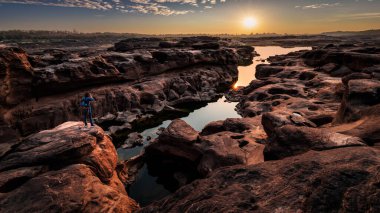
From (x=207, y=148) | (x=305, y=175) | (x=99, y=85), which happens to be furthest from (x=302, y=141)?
(x=99, y=85)

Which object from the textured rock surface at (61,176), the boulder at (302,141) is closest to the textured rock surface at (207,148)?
the boulder at (302,141)

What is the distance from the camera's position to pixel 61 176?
1105cm

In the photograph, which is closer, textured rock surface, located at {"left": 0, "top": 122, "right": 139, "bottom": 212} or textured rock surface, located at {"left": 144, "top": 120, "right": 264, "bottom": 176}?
textured rock surface, located at {"left": 0, "top": 122, "right": 139, "bottom": 212}

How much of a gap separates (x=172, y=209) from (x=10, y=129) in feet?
74.8

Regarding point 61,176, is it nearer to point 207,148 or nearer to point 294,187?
point 207,148

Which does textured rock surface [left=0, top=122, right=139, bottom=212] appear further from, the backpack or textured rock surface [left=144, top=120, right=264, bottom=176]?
textured rock surface [left=144, top=120, right=264, bottom=176]

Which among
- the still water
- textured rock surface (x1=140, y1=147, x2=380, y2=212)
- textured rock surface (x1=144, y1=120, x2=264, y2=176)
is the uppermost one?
textured rock surface (x1=140, y1=147, x2=380, y2=212)

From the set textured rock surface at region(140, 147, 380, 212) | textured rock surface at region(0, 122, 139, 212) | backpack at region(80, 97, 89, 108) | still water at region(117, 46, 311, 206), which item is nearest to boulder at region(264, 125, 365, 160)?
textured rock surface at region(140, 147, 380, 212)

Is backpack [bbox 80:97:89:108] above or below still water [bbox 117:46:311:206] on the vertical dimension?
above

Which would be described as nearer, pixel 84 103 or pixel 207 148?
pixel 207 148

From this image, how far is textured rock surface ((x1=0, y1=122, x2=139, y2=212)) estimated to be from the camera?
9.83m

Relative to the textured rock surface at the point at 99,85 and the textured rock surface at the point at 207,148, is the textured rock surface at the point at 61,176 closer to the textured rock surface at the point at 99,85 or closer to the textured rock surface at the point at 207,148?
the textured rock surface at the point at 207,148

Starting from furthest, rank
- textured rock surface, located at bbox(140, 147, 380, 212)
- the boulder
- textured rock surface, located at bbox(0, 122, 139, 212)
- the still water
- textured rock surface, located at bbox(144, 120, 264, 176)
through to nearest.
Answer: the still water
textured rock surface, located at bbox(144, 120, 264, 176)
textured rock surface, located at bbox(0, 122, 139, 212)
the boulder
textured rock surface, located at bbox(140, 147, 380, 212)

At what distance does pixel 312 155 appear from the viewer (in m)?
8.44
